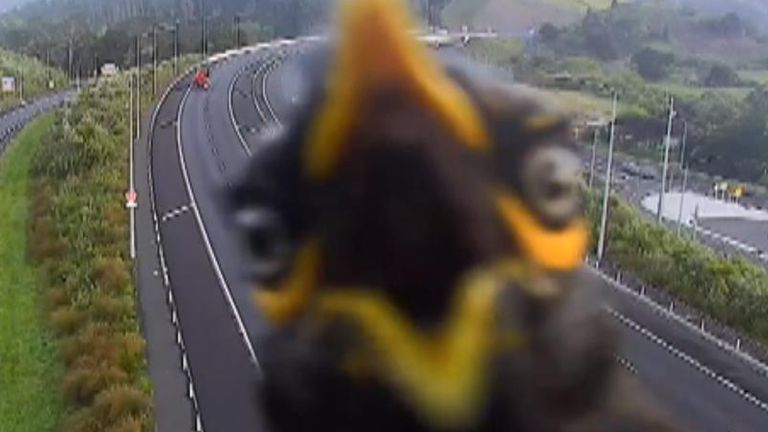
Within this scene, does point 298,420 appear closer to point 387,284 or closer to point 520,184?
point 387,284

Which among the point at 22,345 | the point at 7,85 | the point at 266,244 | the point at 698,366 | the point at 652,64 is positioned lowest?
the point at 698,366

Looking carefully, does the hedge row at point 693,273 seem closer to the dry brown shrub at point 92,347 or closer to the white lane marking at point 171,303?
the white lane marking at point 171,303

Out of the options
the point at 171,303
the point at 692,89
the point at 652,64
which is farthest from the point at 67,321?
the point at 652,64

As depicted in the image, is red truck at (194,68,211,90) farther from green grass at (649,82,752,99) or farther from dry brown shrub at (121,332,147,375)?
dry brown shrub at (121,332,147,375)

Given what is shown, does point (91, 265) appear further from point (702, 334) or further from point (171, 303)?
point (702, 334)

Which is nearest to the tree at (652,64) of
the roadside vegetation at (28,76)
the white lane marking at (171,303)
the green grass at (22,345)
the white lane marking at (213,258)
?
the roadside vegetation at (28,76)
